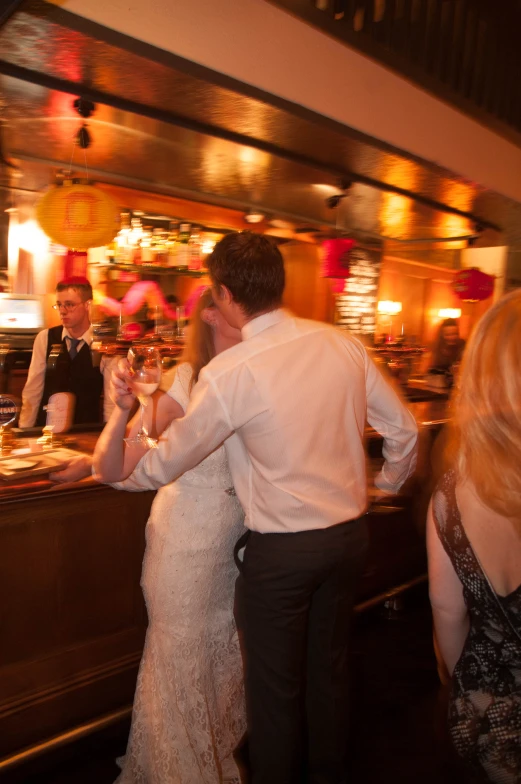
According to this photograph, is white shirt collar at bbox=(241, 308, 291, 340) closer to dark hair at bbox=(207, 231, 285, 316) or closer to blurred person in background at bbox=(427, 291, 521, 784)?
dark hair at bbox=(207, 231, 285, 316)

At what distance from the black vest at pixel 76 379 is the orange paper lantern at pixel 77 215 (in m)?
0.86

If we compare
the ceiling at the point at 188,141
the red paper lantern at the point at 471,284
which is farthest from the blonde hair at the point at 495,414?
the red paper lantern at the point at 471,284

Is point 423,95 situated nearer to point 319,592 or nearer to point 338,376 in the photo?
point 338,376

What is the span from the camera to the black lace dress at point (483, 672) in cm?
120

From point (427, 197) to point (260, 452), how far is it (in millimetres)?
5173

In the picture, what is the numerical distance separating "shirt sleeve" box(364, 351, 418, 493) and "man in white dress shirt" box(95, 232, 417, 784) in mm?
88

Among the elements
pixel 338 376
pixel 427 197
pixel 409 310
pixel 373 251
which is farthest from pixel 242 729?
pixel 409 310

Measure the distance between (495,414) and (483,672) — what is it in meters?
0.54

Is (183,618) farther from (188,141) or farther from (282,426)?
(188,141)

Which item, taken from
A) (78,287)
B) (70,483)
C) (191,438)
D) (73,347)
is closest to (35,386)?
(73,347)

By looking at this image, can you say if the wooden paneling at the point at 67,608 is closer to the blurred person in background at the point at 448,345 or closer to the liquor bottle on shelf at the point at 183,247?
the liquor bottle on shelf at the point at 183,247

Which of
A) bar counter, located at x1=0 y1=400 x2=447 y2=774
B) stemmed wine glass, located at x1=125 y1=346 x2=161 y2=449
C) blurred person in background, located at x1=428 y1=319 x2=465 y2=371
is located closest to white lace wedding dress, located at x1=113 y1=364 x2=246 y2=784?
stemmed wine glass, located at x1=125 y1=346 x2=161 y2=449

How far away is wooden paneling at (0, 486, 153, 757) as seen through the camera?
2197mm

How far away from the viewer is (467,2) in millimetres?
5121
